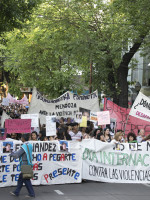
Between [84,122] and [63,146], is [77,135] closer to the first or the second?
[84,122]

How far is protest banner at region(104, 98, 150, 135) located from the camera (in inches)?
596

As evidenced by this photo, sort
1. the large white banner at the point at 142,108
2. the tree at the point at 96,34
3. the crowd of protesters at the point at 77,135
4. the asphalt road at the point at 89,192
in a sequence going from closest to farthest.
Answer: the asphalt road at the point at 89,192 → the crowd of protesters at the point at 77,135 → the large white banner at the point at 142,108 → the tree at the point at 96,34

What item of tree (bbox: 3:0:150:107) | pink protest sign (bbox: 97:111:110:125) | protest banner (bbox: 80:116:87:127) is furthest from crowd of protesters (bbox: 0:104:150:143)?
tree (bbox: 3:0:150:107)

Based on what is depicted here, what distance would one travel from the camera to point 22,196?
10.1 m

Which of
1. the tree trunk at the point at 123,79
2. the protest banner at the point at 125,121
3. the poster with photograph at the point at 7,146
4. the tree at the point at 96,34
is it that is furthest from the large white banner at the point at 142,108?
the tree trunk at the point at 123,79

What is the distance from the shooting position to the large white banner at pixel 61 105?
15.5 meters

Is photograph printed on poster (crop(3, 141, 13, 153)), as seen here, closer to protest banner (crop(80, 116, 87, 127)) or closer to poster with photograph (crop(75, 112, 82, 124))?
protest banner (crop(80, 116, 87, 127))

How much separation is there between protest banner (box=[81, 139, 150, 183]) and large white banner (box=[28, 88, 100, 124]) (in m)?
3.51

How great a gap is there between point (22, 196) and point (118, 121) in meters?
6.81

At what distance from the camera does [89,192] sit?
10.7m

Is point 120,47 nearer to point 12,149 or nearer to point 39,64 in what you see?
point 39,64

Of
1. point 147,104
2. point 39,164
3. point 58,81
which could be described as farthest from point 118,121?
point 58,81

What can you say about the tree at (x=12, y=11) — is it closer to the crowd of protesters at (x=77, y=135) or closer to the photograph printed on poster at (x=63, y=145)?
the crowd of protesters at (x=77, y=135)

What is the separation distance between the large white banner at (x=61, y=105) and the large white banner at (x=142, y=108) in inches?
91.7
